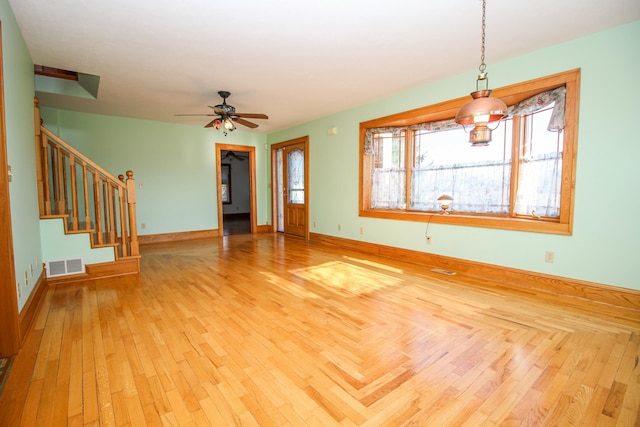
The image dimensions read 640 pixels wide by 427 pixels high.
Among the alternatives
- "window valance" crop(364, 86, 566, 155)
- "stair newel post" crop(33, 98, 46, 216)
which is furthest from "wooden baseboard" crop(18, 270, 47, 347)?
"window valance" crop(364, 86, 566, 155)

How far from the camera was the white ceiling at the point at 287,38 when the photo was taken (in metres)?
2.46

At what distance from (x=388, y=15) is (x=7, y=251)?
134 inches

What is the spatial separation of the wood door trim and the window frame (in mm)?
4335

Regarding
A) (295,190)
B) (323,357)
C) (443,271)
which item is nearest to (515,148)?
(443,271)

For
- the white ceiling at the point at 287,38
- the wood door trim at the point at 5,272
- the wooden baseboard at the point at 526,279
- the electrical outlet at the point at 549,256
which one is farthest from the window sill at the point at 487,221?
the wood door trim at the point at 5,272

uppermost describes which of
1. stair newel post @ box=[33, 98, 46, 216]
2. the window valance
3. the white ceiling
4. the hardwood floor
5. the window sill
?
the white ceiling

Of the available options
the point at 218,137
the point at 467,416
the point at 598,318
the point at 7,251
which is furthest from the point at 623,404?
the point at 218,137

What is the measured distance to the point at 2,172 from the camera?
197cm

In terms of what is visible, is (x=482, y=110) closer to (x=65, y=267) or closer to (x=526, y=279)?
(x=526, y=279)

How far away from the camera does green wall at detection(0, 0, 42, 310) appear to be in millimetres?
2295

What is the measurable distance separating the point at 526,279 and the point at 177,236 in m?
6.43

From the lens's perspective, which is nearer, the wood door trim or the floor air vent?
the wood door trim

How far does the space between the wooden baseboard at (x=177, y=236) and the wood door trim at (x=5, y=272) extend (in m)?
4.41

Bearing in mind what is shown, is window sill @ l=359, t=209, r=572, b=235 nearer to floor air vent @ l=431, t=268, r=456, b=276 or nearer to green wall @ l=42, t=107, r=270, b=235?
floor air vent @ l=431, t=268, r=456, b=276
